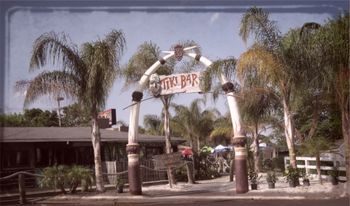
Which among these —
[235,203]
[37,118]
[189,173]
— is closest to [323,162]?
[189,173]

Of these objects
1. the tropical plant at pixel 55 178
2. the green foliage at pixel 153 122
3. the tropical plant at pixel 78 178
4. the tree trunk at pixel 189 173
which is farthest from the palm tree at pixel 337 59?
the green foliage at pixel 153 122

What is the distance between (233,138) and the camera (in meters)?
13.6

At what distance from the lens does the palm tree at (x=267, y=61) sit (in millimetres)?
13594

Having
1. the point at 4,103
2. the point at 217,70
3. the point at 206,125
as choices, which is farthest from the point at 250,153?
the point at 4,103

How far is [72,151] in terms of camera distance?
22.2m

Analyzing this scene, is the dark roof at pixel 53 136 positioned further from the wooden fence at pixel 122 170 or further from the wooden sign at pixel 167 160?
the wooden sign at pixel 167 160

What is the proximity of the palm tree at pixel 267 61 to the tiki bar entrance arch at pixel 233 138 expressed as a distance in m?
0.90

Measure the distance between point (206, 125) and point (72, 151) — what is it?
943cm

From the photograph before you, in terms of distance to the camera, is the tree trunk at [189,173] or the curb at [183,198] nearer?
the curb at [183,198]

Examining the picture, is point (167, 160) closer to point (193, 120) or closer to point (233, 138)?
point (233, 138)

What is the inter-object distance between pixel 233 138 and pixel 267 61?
255 centimetres

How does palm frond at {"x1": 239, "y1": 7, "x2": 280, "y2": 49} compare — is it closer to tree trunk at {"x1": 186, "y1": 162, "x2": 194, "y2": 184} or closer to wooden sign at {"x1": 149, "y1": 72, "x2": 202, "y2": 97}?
wooden sign at {"x1": 149, "y1": 72, "x2": 202, "y2": 97}

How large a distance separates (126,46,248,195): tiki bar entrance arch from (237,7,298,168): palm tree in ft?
2.95

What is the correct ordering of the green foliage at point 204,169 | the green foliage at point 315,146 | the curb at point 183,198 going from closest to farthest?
the curb at point 183,198, the green foliage at point 315,146, the green foliage at point 204,169
